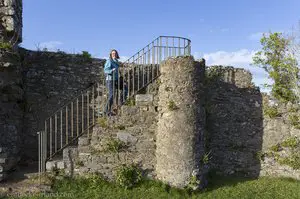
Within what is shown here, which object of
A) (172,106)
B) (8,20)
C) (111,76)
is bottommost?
(172,106)

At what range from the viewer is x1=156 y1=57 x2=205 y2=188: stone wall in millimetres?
7625

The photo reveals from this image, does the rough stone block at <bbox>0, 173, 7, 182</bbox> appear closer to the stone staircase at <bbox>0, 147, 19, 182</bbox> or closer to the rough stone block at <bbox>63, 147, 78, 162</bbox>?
the stone staircase at <bbox>0, 147, 19, 182</bbox>

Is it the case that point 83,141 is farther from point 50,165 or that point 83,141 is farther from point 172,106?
point 172,106

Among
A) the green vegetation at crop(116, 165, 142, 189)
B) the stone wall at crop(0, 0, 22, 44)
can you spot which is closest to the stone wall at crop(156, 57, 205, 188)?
the green vegetation at crop(116, 165, 142, 189)

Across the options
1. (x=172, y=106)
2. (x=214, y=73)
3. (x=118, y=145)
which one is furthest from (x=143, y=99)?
(x=214, y=73)

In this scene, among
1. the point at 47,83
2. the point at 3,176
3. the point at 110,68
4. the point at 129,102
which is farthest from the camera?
the point at 47,83

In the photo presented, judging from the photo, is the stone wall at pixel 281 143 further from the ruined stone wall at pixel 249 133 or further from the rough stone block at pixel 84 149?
the rough stone block at pixel 84 149

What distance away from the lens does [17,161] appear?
323 inches

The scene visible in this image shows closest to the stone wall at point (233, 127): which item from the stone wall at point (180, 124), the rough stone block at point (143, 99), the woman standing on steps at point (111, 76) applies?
the stone wall at point (180, 124)

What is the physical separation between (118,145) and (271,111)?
17.7ft

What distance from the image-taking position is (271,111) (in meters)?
9.52

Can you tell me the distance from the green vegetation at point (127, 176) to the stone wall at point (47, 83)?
11.2 ft

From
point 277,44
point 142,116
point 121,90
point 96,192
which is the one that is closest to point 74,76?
point 121,90

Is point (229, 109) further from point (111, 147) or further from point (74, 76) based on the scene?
point (74, 76)
